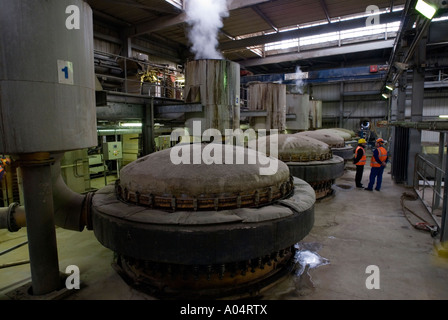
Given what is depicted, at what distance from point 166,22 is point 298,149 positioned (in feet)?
26.7

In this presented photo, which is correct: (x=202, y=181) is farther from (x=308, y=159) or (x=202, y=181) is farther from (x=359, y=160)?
(x=359, y=160)

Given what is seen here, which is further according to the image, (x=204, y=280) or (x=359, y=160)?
(x=359, y=160)

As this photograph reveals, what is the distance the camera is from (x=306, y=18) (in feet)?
41.8

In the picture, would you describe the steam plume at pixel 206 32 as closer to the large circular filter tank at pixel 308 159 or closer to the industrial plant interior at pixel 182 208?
the industrial plant interior at pixel 182 208

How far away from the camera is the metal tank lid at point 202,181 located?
3135mm

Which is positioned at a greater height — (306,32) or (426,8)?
(306,32)

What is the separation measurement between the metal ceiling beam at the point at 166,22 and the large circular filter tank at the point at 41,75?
8.94 meters

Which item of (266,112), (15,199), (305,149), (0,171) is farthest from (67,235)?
(266,112)


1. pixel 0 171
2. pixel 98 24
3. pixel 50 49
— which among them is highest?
pixel 98 24

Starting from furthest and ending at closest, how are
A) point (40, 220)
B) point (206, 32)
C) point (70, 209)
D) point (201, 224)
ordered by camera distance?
1. point (206, 32)
2. point (70, 209)
3. point (40, 220)
4. point (201, 224)

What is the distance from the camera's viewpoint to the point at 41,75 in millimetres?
2480

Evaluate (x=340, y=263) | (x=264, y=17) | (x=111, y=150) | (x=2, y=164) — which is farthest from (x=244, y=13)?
(x=340, y=263)
